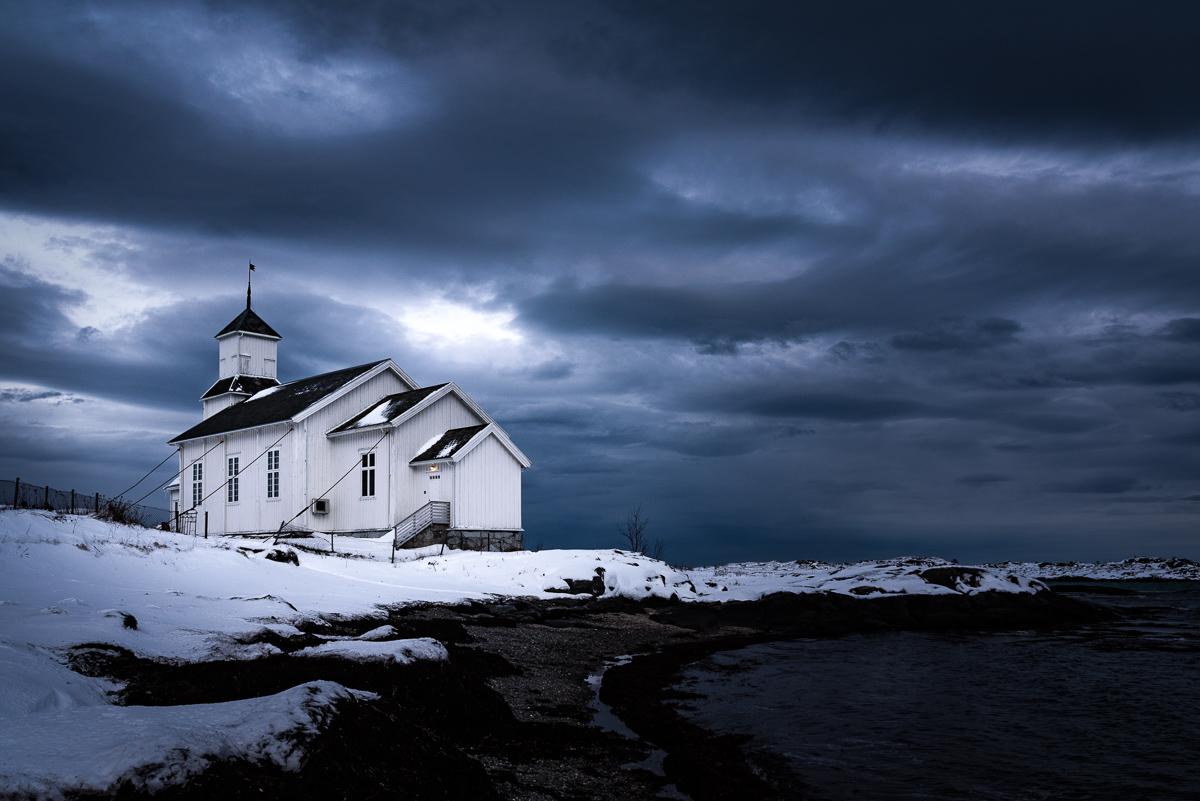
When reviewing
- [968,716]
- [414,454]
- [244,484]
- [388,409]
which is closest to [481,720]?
[968,716]

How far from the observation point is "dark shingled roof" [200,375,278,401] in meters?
48.8

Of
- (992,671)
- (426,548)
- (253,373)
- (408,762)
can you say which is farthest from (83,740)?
(253,373)

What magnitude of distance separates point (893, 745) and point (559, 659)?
653cm

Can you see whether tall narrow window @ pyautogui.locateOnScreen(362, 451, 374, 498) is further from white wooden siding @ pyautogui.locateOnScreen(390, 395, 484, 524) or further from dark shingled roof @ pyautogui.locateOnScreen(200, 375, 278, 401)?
dark shingled roof @ pyautogui.locateOnScreen(200, 375, 278, 401)

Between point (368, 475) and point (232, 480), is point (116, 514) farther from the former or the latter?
point (232, 480)

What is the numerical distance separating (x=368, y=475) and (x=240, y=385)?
1921 cm

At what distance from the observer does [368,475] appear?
3412 cm

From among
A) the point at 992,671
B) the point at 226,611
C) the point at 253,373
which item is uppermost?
the point at 253,373

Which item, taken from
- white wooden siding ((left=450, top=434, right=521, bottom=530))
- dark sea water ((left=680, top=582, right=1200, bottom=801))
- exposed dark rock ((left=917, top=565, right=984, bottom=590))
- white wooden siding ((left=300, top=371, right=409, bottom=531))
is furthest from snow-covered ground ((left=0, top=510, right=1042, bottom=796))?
dark sea water ((left=680, top=582, right=1200, bottom=801))

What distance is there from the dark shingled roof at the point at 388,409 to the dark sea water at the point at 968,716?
19.3m

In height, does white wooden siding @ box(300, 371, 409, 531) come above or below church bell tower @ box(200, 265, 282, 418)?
below

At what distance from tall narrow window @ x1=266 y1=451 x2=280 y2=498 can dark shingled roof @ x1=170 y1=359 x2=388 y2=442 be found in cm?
147

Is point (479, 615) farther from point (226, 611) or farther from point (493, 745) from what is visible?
point (493, 745)

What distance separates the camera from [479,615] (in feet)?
61.0
